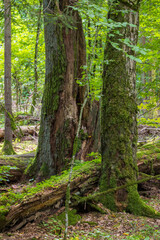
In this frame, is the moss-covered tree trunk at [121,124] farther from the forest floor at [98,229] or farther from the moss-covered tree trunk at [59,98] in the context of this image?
the moss-covered tree trunk at [59,98]

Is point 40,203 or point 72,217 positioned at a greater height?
point 40,203

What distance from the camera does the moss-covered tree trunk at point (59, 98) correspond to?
536 cm

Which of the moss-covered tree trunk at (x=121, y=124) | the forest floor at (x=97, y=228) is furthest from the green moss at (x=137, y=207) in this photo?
the forest floor at (x=97, y=228)

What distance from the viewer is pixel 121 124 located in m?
4.03

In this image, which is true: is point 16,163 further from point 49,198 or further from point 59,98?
point 49,198

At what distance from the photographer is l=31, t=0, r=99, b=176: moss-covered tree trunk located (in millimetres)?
5363

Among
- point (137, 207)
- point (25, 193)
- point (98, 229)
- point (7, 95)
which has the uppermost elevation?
point (7, 95)

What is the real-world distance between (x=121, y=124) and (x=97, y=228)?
185 cm

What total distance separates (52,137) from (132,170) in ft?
7.45

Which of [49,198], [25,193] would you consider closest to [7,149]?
[25,193]

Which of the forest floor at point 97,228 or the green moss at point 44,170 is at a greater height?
the green moss at point 44,170

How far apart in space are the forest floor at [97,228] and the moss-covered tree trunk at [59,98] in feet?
6.05

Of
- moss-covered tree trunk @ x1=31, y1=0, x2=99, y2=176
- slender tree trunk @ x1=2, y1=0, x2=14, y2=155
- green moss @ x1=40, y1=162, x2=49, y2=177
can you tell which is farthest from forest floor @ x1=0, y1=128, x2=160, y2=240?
slender tree trunk @ x1=2, y1=0, x2=14, y2=155

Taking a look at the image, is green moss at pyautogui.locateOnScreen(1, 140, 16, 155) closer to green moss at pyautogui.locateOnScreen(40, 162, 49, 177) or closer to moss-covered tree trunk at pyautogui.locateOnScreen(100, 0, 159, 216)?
green moss at pyautogui.locateOnScreen(40, 162, 49, 177)
